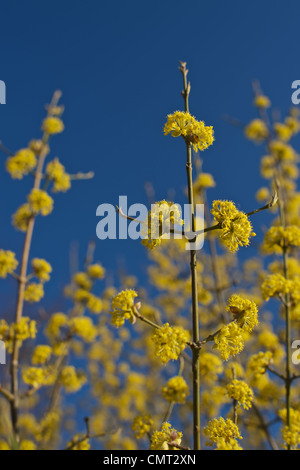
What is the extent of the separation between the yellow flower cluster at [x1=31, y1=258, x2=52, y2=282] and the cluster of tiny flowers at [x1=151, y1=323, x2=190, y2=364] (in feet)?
9.53

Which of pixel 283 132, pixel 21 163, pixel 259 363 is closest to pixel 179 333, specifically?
pixel 259 363

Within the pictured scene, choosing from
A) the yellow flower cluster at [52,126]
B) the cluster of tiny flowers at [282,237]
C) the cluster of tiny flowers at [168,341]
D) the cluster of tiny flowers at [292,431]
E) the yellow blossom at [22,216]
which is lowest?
the cluster of tiny flowers at [292,431]

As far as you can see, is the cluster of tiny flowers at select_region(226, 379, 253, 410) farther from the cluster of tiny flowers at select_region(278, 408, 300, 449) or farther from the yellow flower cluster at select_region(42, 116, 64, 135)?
the yellow flower cluster at select_region(42, 116, 64, 135)

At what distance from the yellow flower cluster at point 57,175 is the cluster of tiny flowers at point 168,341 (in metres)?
3.55

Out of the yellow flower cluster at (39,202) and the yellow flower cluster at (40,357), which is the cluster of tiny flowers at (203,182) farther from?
the yellow flower cluster at (40,357)

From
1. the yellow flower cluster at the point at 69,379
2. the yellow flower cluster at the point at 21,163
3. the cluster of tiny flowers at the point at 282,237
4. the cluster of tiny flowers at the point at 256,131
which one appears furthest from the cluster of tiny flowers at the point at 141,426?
the cluster of tiny flowers at the point at 256,131

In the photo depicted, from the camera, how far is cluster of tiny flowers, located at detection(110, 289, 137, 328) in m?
2.29

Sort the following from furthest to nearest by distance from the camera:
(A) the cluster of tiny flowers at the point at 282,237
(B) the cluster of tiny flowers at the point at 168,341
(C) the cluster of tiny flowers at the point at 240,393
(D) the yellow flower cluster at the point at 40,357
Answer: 1. (D) the yellow flower cluster at the point at 40,357
2. (A) the cluster of tiny flowers at the point at 282,237
3. (C) the cluster of tiny flowers at the point at 240,393
4. (B) the cluster of tiny flowers at the point at 168,341

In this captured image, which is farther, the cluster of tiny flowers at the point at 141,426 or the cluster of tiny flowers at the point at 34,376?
the cluster of tiny flowers at the point at 34,376

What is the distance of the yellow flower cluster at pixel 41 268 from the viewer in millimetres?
4883

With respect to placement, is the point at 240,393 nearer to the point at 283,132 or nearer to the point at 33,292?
the point at 33,292

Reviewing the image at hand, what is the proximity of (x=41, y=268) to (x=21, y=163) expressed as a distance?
1534 millimetres

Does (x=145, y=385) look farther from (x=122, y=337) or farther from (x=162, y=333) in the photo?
(x=162, y=333)

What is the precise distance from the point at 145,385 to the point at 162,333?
738cm
